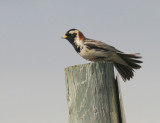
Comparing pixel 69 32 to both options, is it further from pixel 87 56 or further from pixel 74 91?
pixel 74 91

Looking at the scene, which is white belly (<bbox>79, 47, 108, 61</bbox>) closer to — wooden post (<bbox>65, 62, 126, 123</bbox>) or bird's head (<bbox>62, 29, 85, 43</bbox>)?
bird's head (<bbox>62, 29, 85, 43</bbox>)

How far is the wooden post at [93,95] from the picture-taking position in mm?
3516

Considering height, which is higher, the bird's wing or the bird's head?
the bird's head

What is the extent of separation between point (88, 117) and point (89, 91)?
31 cm

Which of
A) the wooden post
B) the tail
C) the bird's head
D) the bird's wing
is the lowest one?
the wooden post

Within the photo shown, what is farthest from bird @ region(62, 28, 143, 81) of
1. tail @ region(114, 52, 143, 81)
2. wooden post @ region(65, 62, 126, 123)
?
wooden post @ region(65, 62, 126, 123)

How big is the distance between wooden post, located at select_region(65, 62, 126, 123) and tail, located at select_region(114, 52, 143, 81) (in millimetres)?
2453

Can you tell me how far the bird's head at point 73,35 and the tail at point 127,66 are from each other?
1.13 metres

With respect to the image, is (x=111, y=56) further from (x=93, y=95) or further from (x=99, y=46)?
(x=93, y=95)

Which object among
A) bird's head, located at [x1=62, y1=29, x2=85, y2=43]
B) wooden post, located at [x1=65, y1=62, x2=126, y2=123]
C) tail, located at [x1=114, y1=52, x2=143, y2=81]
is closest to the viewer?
wooden post, located at [x1=65, y1=62, x2=126, y2=123]

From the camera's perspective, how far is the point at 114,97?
3.69 meters

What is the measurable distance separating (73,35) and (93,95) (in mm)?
3669

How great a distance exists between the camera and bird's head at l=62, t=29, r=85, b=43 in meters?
6.95

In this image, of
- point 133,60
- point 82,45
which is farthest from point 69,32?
point 133,60
